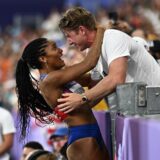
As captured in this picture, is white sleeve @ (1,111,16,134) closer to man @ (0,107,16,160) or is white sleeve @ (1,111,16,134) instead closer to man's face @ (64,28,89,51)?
man @ (0,107,16,160)

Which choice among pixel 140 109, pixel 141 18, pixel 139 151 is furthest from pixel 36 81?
pixel 141 18

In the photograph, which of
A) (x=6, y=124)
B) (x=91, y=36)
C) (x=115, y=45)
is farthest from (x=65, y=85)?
(x=6, y=124)

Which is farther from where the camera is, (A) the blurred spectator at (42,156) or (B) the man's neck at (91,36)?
(A) the blurred spectator at (42,156)

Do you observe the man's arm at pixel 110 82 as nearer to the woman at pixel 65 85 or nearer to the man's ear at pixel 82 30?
the woman at pixel 65 85

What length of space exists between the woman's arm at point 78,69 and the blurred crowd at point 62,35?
1.50 meters

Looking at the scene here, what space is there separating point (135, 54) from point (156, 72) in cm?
26

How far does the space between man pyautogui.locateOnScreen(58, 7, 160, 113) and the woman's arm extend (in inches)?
2.3

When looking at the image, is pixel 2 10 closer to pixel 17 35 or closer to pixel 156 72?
pixel 17 35

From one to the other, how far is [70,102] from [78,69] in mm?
337

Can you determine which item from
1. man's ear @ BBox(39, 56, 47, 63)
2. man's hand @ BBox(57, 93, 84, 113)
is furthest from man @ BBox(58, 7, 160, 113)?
man's ear @ BBox(39, 56, 47, 63)

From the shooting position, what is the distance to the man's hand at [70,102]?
6730mm

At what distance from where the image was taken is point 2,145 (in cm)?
995

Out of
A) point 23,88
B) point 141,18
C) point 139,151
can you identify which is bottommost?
point 139,151

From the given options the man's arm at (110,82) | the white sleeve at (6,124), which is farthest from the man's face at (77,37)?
the white sleeve at (6,124)
